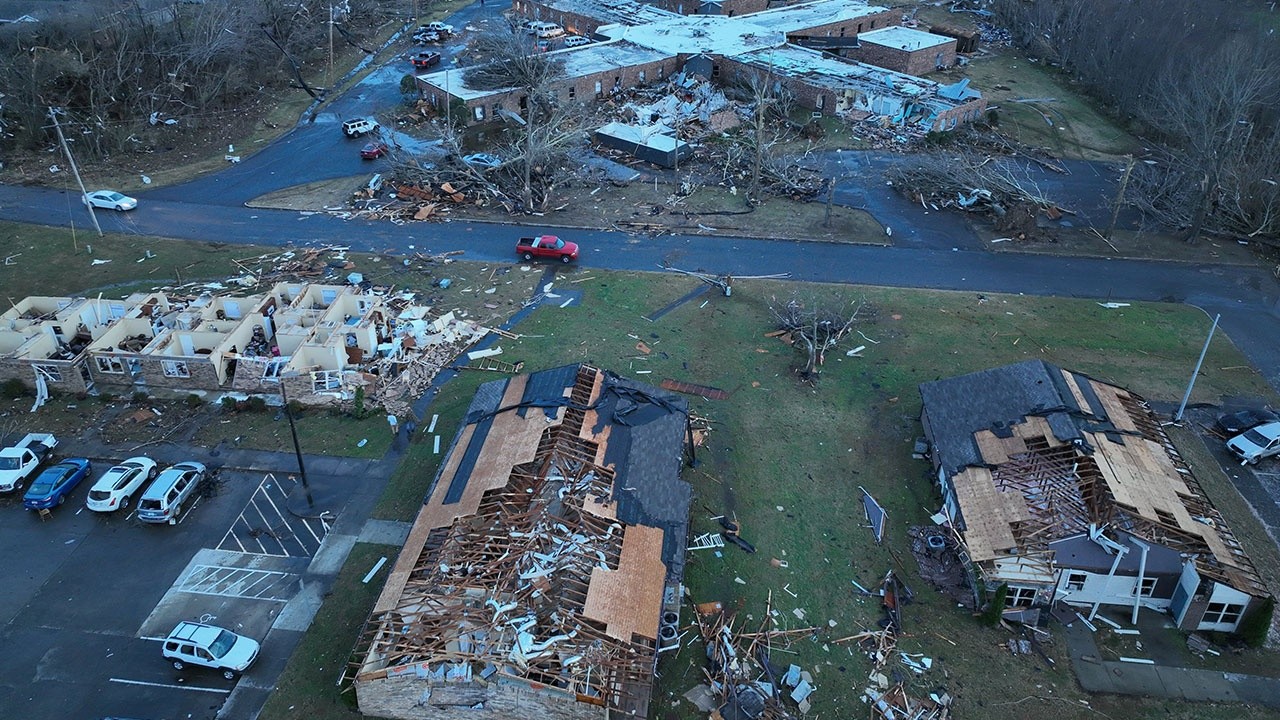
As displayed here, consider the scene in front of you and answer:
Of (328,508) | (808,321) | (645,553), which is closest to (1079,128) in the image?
(808,321)

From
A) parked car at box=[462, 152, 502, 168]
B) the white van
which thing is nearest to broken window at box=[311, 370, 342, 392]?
parked car at box=[462, 152, 502, 168]

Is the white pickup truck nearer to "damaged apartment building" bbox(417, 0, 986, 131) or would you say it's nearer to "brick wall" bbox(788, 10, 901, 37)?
"damaged apartment building" bbox(417, 0, 986, 131)

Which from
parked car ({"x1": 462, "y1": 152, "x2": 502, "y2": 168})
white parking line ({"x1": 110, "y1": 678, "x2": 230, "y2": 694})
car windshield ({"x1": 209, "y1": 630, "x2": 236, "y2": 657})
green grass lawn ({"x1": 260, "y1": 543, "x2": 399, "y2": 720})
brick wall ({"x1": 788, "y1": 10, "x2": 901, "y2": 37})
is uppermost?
brick wall ({"x1": 788, "y1": 10, "x2": 901, "y2": 37})

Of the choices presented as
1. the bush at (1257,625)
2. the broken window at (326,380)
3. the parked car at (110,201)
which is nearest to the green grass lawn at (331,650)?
the broken window at (326,380)

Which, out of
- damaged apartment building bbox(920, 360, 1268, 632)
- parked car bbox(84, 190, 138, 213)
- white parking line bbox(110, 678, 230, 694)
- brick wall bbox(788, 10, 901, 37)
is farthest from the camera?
brick wall bbox(788, 10, 901, 37)

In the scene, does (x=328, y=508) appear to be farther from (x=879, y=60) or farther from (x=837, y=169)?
(x=879, y=60)

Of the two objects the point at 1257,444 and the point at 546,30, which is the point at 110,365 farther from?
the point at 546,30
